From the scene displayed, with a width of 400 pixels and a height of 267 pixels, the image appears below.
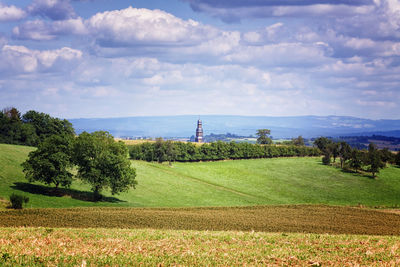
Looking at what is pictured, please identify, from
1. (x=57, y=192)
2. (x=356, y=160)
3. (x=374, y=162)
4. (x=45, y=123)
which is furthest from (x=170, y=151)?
(x=57, y=192)

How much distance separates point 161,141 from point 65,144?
74.8 metres

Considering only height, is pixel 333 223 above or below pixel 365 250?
below

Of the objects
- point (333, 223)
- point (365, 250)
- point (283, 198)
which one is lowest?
point (283, 198)

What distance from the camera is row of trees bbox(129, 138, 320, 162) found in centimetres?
14138

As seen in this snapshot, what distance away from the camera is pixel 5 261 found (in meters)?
15.6

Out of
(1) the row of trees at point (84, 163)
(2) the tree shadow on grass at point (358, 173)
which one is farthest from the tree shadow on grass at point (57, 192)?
(2) the tree shadow on grass at point (358, 173)

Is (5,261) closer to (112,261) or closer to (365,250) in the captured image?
(112,261)

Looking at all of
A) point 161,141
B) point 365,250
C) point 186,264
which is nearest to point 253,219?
point 365,250

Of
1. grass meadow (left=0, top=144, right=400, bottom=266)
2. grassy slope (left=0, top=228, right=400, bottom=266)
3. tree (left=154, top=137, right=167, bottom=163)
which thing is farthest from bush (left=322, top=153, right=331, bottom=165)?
grassy slope (left=0, top=228, right=400, bottom=266)

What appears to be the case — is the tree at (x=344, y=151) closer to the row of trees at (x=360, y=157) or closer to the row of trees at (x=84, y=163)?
the row of trees at (x=360, y=157)

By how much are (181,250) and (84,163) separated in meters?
51.7

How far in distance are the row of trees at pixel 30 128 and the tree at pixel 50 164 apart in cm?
5567

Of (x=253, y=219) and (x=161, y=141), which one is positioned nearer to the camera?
(x=253, y=219)

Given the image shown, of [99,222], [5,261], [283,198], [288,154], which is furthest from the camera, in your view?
[288,154]
